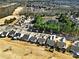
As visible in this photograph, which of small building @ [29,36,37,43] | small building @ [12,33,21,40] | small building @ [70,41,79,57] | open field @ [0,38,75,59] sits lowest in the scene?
small building @ [70,41,79,57]

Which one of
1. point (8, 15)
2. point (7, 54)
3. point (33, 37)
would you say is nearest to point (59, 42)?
point (33, 37)

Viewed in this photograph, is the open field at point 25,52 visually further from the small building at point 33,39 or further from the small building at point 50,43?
the small building at point 50,43

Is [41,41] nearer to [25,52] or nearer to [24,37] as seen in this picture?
[24,37]

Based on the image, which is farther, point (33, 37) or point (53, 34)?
point (53, 34)

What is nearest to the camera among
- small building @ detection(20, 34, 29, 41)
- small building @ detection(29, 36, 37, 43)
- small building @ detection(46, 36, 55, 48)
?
small building @ detection(46, 36, 55, 48)

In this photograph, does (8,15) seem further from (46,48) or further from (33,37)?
(46,48)

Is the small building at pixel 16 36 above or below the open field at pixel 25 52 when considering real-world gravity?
above

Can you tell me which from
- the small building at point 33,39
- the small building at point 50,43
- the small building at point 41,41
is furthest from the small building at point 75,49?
the small building at point 33,39

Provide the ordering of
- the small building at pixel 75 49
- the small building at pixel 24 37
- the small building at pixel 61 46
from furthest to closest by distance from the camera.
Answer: the small building at pixel 24 37 → the small building at pixel 61 46 → the small building at pixel 75 49

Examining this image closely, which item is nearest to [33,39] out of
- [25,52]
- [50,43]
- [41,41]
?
[41,41]

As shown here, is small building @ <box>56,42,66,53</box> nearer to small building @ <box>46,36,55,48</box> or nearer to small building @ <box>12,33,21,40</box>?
small building @ <box>46,36,55,48</box>

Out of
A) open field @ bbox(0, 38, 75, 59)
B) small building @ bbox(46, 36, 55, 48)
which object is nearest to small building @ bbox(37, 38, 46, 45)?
small building @ bbox(46, 36, 55, 48)
